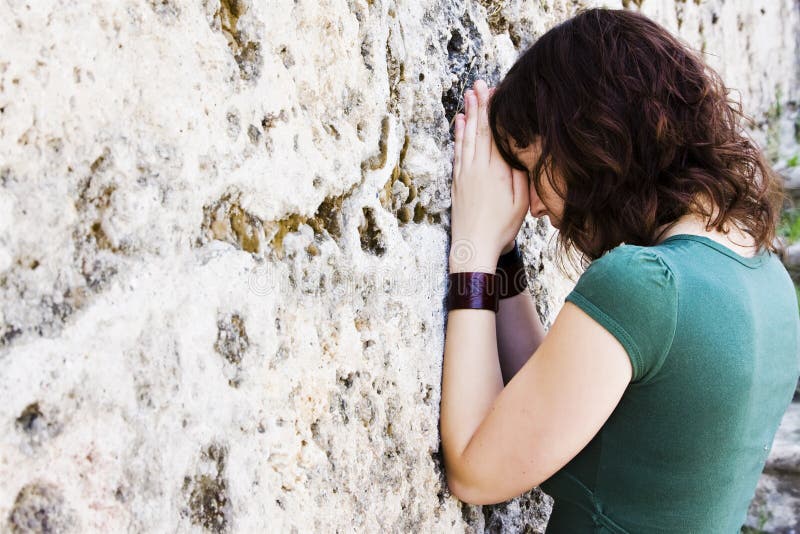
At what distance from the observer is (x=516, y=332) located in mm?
1411

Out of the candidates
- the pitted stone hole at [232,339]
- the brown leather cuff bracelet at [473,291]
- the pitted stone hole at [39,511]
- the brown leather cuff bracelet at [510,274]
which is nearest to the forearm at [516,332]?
the brown leather cuff bracelet at [510,274]

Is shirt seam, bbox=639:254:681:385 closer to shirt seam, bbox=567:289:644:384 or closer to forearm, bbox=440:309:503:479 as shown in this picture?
shirt seam, bbox=567:289:644:384

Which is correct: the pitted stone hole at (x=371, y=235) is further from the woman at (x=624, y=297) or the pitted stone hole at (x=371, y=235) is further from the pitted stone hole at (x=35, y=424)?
the pitted stone hole at (x=35, y=424)

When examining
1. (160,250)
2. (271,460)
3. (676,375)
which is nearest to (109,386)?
(160,250)

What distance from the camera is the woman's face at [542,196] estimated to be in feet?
4.07

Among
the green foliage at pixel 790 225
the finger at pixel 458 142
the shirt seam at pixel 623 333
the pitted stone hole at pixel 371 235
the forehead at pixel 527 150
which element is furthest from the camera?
the green foliage at pixel 790 225

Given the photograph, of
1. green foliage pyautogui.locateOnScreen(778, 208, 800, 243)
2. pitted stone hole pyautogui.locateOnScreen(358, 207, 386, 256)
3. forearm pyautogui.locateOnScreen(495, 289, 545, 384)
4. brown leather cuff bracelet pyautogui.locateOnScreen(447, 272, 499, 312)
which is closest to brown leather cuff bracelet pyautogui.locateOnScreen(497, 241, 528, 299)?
forearm pyautogui.locateOnScreen(495, 289, 545, 384)

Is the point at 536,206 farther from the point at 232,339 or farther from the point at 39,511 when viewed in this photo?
the point at 39,511

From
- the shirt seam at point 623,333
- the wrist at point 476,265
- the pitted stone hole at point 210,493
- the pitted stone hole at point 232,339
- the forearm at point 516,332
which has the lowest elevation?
the forearm at point 516,332

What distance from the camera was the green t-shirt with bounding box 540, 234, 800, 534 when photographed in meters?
0.98

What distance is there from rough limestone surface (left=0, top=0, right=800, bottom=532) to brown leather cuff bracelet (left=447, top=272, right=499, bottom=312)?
1.3 inches

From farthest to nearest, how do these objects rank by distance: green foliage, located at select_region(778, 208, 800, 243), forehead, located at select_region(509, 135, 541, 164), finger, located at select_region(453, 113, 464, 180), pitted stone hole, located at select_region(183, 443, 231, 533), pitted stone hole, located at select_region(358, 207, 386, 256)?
green foliage, located at select_region(778, 208, 800, 243) < finger, located at select_region(453, 113, 464, 180) < forehead, located at select_region(509, 135, 541, 164) < pitted stone hole, located at select_region(358, 207, 386, 256) < pitted stone hole, located at select_region(183, 443, 231, 533)

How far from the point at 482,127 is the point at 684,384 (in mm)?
593

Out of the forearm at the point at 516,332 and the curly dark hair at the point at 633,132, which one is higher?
the curly dark hair at the point at 633,132
